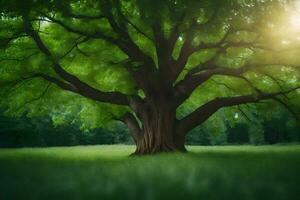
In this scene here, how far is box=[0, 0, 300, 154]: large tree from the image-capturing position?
20000mm

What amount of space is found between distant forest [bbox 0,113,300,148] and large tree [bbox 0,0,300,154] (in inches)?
999

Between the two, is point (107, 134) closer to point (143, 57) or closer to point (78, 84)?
point (78, 84)

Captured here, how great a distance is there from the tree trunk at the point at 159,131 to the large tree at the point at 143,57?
0.06m

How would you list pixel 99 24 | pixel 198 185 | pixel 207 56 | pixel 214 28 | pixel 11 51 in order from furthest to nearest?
pixel 207 56, pixel 11 51, pixel 99 24, pixel 214 28, pixel 198 185

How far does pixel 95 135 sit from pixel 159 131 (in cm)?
4725

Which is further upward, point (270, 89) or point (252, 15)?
point (252, 15)

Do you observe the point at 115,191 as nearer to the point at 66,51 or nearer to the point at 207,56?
the point at 66,51

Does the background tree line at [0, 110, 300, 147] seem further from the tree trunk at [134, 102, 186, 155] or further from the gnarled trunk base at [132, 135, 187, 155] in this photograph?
the tree trunk at [134, 102, 186, 155]

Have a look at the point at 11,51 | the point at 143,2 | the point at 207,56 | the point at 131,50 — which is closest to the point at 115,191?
the point at 143,2

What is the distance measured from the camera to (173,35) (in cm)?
2219

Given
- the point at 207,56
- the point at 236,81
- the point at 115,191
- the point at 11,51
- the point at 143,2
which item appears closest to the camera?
the point at 115,191

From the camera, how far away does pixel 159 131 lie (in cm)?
2333

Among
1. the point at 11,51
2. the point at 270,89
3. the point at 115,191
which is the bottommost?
the point at 115,191

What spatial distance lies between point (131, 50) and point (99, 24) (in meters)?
2.09
